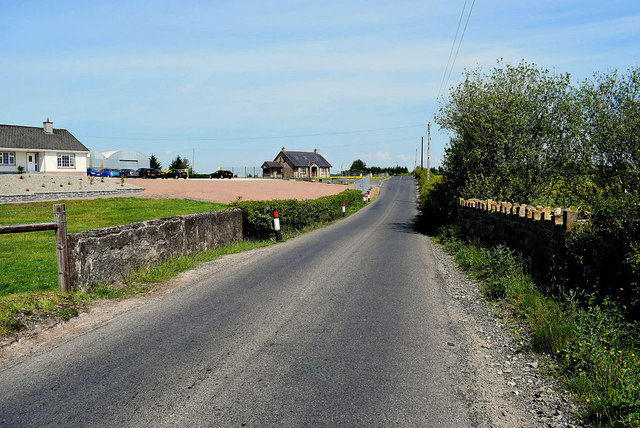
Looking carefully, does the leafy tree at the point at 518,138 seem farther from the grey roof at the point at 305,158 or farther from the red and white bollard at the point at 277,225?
the grey roof at the point at 305,158

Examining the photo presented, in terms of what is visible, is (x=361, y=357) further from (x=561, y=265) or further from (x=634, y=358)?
(x=561, y=265)

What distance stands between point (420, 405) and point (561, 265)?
4.42 meters

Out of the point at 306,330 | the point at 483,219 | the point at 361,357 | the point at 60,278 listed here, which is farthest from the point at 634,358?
the point at 483,219

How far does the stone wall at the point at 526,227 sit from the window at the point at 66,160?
53384 millimetres

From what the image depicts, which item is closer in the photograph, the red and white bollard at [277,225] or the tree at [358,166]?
the red and white bollard at [277,225]

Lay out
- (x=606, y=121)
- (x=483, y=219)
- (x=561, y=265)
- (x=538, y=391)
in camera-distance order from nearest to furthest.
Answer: (x=538, y=391)
(x=561, y=265)
(x=606, y=121)
(x=483, y=219)

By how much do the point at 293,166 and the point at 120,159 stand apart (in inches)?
1524

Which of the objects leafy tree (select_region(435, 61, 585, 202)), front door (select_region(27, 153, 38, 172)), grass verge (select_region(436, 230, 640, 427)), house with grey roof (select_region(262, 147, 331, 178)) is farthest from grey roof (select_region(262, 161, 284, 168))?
grass verge (select_region(436, 230, 640, 427))

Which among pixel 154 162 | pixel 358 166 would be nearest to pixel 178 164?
pixel 154 162

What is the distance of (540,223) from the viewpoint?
8.09 metres

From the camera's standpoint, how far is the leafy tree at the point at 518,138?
14.0 meters

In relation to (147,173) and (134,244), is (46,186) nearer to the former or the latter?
(134,244)

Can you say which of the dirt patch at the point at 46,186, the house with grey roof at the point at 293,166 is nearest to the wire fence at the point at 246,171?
the house with grey roof at the point at 293,166

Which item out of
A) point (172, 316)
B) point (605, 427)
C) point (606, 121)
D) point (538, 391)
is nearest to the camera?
point (605, 427)
